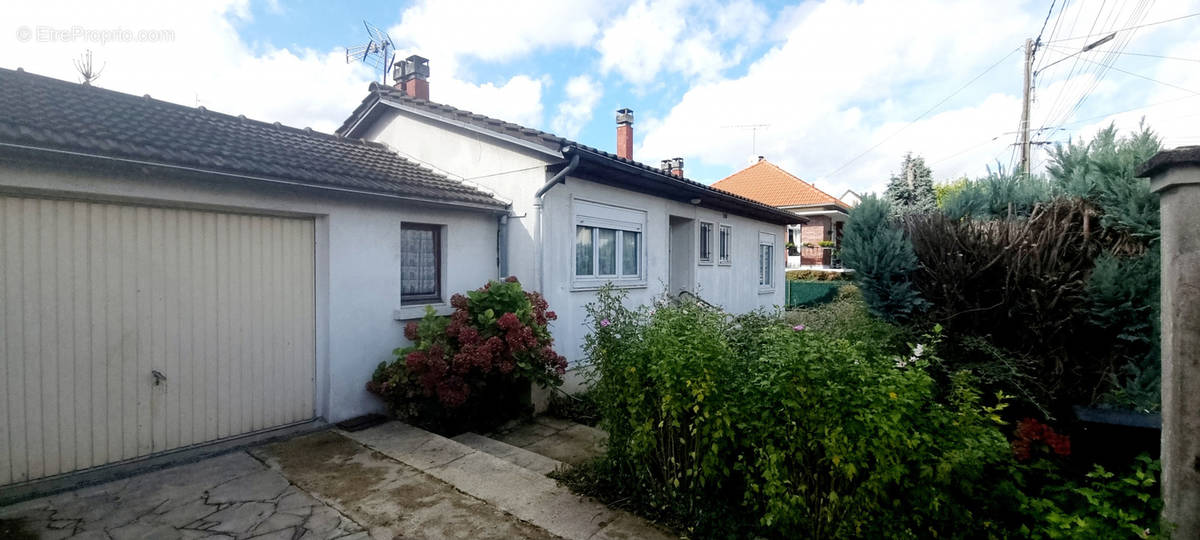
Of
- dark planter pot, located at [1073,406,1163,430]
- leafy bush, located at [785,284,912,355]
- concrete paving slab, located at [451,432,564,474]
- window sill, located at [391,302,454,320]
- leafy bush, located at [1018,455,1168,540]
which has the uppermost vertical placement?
window sill, located at [391,302,454,320]

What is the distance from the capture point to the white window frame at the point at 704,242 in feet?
37.7

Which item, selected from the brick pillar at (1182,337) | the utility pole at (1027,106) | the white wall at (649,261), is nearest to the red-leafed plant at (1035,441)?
the brick pillar at (1182,337)

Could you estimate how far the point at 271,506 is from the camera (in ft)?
12.6

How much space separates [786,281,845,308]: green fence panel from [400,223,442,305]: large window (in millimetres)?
15428

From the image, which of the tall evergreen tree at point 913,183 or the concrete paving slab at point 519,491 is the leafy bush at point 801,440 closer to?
the concrete paving slab at point 519,491

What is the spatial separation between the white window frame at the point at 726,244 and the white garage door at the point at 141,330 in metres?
9.05

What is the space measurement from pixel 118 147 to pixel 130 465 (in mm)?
2705

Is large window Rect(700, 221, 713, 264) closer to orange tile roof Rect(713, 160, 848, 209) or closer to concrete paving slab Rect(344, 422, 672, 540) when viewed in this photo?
concrete paving slab Rect(344, 422, 672, 540)

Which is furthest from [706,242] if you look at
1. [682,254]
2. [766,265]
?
[766,265]

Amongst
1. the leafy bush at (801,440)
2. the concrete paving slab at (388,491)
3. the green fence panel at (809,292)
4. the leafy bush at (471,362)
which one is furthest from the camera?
the green fence panel at (809,292)

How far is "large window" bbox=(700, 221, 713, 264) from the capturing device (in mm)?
11727

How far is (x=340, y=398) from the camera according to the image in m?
5.81

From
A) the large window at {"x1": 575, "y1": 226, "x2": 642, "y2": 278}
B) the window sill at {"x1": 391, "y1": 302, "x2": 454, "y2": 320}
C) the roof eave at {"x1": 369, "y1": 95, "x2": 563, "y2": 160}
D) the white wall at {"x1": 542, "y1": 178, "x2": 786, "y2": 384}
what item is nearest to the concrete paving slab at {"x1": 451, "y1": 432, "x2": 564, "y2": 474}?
the window sill at {"x1": 391, "y1": 302, "x2": 454, "y2": 320}

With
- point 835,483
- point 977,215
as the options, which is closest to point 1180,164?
point 835,483
